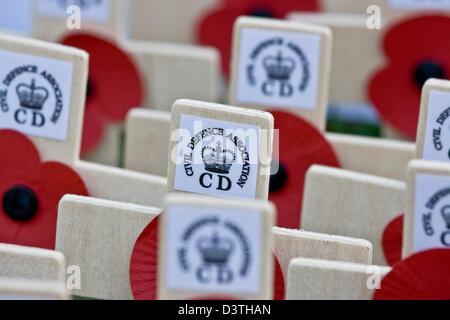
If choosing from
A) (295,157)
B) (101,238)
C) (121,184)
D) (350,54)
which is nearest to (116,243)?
(101,238)

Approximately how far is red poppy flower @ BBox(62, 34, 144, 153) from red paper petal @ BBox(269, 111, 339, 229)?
405mm

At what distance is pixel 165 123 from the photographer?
5.52ft

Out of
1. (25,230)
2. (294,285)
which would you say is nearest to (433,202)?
(294,285)

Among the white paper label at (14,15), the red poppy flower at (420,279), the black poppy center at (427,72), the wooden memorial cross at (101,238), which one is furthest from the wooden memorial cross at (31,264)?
the white paper label at (14,15)

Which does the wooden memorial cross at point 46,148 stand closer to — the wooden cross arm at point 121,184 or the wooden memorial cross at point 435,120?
the wooden cross arm at point 121,184

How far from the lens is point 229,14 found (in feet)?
7.17

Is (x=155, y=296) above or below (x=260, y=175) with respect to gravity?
below

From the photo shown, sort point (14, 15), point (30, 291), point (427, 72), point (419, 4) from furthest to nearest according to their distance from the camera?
1. point (14, 15)
2. point (419, 4)
3. point (427, 72)
4. point (30, 291)

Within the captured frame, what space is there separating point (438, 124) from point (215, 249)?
0.39 m

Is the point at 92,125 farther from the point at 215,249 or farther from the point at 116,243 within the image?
the point at 215,249

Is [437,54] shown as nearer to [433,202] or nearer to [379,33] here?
[379,33]

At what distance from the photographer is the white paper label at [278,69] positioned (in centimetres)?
161
